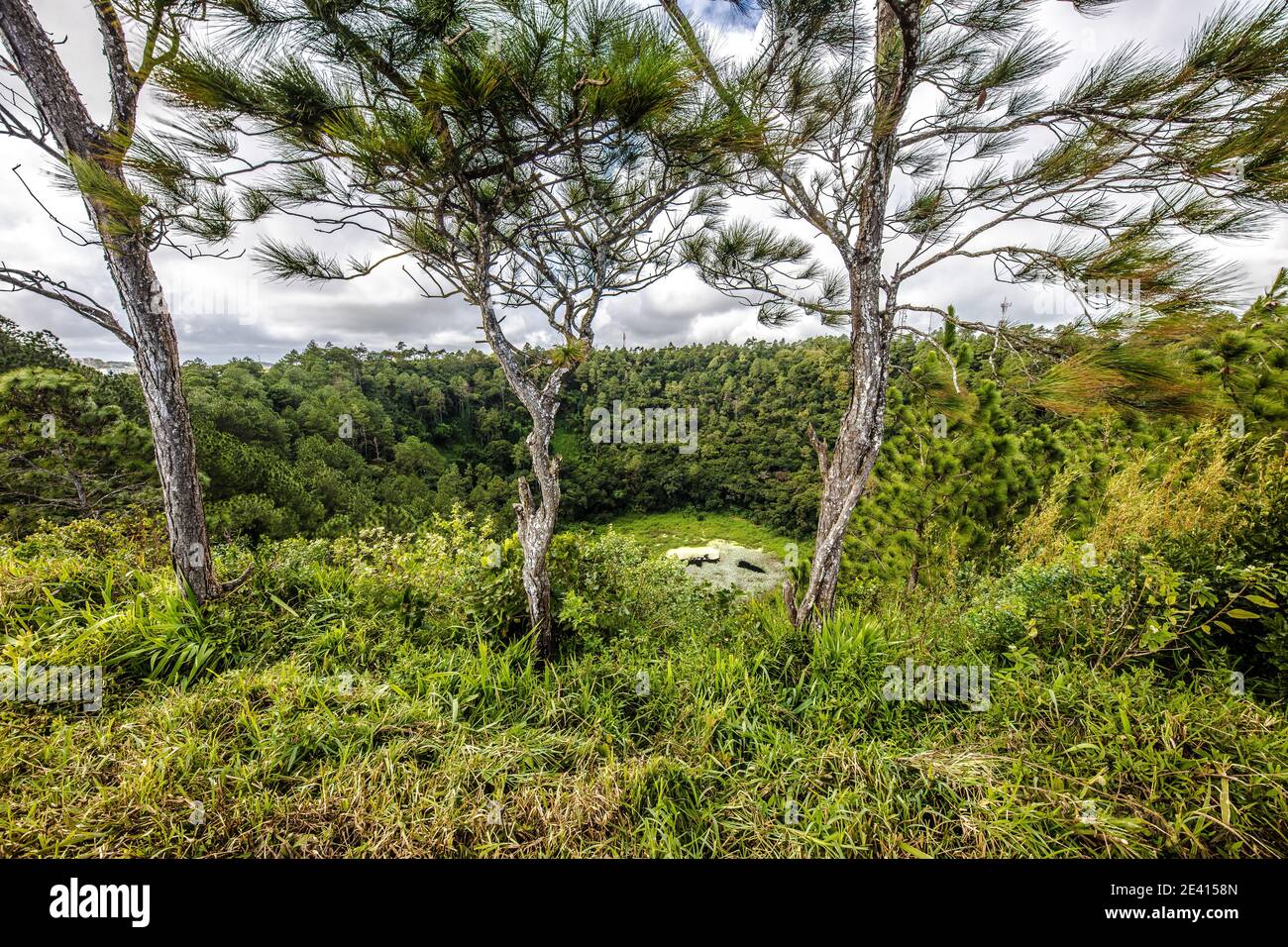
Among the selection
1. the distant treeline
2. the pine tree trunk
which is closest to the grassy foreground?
the pine tree trunk

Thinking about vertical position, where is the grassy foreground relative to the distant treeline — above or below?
below

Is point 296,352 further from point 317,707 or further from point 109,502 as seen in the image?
point 317,707

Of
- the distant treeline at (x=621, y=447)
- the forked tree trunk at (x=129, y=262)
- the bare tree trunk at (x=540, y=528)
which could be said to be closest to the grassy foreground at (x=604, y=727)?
the bare tree trunk at (x=540, y=528)

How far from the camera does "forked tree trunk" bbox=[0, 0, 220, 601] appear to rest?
207 cm

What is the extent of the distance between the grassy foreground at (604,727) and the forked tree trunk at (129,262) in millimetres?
582

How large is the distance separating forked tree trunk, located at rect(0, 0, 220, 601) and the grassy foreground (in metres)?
0.58

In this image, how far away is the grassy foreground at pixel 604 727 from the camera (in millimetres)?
1673

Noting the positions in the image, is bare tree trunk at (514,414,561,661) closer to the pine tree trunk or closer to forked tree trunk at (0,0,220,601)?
the pine tree trunk

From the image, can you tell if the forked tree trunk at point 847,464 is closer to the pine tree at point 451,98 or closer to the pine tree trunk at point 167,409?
the pine tree at point 451,98

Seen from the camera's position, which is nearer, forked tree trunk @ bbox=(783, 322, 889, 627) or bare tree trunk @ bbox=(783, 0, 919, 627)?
bare tree trunk @ bbox=(783, 0, 919, 627)

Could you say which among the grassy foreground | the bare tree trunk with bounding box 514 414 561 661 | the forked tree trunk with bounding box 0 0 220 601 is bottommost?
the grassy foreground

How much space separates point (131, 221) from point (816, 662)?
4.31 meters

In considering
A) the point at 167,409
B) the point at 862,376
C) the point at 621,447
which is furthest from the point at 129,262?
the point at 621,447

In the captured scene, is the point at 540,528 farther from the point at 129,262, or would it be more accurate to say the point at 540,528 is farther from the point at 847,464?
the point at 129,262
